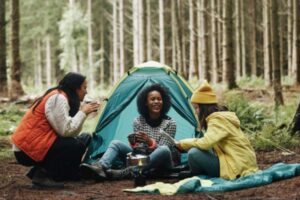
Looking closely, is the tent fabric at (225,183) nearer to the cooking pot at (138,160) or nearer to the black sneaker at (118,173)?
the cooking pot at (138,160)

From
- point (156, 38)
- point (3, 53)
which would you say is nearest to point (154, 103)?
point (3, 53)

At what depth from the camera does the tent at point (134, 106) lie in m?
7.95

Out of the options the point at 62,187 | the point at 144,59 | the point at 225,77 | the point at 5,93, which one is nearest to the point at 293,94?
the point at 225,77

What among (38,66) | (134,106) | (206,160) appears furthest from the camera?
(38,66)

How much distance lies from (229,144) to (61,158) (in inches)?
71.9

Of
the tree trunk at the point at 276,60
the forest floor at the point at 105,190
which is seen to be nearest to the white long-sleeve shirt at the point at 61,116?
the forest floor at the point at 105,190

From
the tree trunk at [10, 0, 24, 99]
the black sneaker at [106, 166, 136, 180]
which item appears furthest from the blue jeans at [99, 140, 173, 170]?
the tree trunk at [10, 0, 24, 99]

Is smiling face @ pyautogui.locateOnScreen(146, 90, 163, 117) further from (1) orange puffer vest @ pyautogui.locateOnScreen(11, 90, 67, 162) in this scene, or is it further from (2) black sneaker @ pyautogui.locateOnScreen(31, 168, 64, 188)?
(2) black sneaker @ pyautogui.locateOnScreen(31, 168, 64, 188)

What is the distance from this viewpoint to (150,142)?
615 centimetres

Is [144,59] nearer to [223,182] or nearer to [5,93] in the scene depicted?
[5,93]

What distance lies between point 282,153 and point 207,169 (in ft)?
7.64

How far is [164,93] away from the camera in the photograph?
267 inches

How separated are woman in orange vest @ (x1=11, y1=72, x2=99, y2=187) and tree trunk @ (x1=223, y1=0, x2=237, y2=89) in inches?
318

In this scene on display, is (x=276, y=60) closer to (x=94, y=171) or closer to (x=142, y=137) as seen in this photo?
(x=142, y=137)
